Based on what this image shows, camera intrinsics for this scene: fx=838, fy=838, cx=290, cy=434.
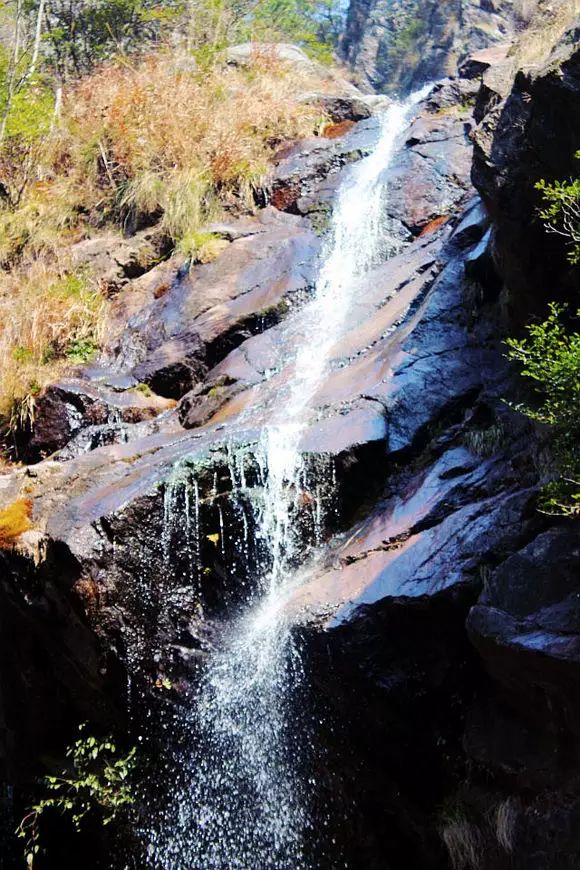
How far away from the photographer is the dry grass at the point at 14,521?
5859mm

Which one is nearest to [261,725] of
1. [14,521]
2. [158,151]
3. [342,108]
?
[14,521]

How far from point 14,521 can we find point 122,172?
746cm

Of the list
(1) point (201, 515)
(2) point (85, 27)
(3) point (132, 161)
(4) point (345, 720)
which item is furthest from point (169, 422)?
(2) point (85, 27)

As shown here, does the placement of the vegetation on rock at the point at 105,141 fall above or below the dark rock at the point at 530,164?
below

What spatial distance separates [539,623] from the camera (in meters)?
3.70

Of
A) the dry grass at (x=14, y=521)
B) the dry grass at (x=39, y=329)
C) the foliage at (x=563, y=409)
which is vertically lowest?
the dry grass at (x=39, y=329)

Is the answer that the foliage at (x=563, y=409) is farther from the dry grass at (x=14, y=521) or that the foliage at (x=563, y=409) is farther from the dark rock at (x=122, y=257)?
the dark rock at (x=122, y=257)

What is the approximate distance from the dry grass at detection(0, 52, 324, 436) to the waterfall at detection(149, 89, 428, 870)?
4.21 m

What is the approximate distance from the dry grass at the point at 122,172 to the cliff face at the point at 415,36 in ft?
24.0

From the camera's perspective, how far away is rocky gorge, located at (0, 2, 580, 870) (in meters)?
3.98

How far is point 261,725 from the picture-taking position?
196 inches

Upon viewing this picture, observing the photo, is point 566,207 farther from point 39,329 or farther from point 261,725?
point 39,329

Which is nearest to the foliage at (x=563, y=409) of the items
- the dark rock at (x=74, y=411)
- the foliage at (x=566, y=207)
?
the foliage at (x=566, y=207)

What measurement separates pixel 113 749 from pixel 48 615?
1028 millimetres
